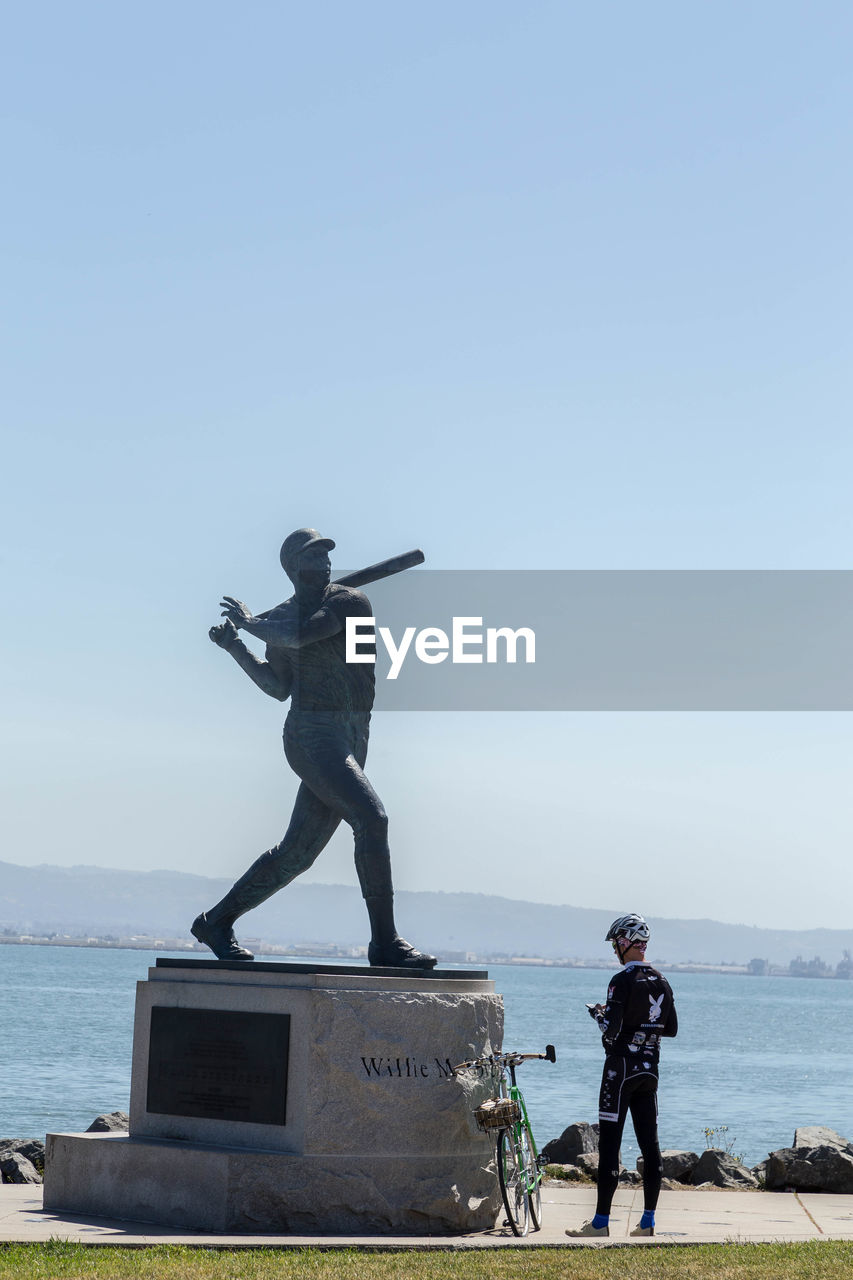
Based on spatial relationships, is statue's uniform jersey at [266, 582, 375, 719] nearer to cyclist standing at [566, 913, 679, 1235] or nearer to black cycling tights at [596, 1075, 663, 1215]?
cyclist standing at [566, 913, 679, 1235]

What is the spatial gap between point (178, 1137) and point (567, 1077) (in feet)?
125

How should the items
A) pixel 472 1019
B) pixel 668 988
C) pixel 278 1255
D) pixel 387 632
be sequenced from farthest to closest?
pixel 387 632, pixel 472 1019, pixel 668 988, pixel 278 1255

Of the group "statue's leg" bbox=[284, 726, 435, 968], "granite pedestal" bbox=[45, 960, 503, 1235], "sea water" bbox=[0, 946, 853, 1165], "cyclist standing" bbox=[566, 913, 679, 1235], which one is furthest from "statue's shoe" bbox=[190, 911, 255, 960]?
"sea water" bbox=[0, 946, 853, 1165]

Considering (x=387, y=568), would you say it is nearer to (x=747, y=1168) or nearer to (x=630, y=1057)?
(x=630, y=1057)

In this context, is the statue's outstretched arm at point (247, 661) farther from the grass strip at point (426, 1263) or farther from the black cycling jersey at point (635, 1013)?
the grass strip at point (426, 1263)

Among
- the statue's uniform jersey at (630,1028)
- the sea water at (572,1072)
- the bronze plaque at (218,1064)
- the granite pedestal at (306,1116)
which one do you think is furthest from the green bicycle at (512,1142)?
the sea water at (572,1072)

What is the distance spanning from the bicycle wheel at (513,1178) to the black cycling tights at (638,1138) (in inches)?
19.2

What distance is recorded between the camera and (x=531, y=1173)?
9.32 m

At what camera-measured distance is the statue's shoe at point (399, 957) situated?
390 inches

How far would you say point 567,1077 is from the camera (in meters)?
46.1

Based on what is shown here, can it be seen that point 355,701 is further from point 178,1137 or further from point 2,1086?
point 2,1086

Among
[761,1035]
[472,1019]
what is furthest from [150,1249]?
[761,1035]

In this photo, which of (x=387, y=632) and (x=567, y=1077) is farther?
(x=567, y=1077)

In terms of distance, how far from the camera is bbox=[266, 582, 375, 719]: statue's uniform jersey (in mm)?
10398
